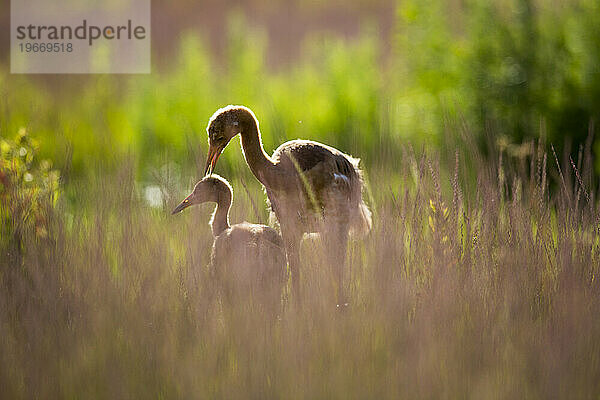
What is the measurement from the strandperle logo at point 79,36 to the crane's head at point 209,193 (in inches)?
168

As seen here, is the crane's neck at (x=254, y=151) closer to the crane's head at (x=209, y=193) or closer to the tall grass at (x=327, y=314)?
the crane's head at (x=209, y=193)

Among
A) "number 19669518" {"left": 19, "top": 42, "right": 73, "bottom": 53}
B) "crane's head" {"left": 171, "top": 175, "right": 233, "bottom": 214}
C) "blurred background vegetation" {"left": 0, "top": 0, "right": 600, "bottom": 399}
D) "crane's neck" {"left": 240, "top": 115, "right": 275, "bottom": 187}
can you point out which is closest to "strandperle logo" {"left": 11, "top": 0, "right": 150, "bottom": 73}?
"number 19669518" {"left": 19, "top": 42, "right": 73, "bottom": 53}

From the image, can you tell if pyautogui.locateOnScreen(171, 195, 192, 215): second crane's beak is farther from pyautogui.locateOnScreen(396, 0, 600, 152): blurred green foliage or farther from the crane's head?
pyautogui.locateOnScreen(396, 0, 600, 152): blurred green foliage

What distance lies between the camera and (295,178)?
424cm

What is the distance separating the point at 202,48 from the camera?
8977mm

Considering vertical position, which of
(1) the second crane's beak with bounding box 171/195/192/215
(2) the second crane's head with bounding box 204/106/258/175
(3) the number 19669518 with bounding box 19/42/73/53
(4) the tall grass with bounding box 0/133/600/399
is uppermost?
(3) the number 19669518 with bounding box 19/42/73/53

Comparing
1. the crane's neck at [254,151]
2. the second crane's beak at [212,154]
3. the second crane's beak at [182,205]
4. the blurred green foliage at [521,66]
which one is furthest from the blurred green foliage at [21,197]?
the blurred green foliage at [521,66]

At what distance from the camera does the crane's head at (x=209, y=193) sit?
442 centimetres

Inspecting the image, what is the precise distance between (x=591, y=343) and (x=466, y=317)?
52 centimetres

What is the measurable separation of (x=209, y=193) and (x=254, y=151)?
454 millimetres

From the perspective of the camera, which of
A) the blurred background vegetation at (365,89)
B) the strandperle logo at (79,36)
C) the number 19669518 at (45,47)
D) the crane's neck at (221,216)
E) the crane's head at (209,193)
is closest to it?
the crane's head at (209,193)

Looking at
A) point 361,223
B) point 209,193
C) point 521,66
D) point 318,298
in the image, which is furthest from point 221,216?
point 521,66

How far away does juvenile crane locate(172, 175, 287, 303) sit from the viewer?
366 cm

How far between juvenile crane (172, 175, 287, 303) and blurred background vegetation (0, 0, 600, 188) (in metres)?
0.25
